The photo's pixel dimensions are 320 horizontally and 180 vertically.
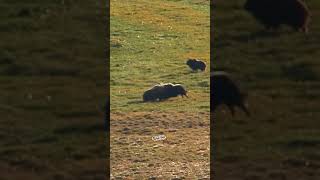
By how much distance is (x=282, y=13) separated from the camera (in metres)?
12.1

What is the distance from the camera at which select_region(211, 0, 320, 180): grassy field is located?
933 centimetres

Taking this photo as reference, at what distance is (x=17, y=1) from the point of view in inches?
555

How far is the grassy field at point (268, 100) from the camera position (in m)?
9.33

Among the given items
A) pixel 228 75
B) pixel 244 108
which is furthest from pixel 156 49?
pixel 244 108

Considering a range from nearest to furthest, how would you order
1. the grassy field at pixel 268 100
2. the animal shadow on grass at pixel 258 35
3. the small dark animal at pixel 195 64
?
the grassy field at pixel 268 100, the small dark animal at pixel 195 64, the animal shadow on grass at pixel 258 35

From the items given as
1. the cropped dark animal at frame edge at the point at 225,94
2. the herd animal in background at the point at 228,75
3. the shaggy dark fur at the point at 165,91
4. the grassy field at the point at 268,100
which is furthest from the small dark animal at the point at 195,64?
the cropped dark animal at frame edge at the point at 225,94

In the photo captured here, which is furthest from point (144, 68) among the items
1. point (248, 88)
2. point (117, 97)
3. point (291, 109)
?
point (291, 109)

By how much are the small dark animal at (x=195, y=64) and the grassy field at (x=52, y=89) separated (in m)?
1.65

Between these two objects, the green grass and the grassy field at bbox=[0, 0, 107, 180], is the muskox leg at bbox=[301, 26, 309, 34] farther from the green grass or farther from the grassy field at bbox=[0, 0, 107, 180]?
the grassy field at bbox=[0, 0, 107, 180]

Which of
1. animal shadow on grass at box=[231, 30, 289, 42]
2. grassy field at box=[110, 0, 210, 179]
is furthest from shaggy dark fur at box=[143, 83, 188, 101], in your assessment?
animal shadow on grass at box=[231, 30, 289, 42]

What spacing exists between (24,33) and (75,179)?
490 centimetres

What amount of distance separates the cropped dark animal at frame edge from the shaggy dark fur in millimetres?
705

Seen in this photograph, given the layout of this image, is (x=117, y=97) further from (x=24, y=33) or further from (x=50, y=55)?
(x=24, y=33)

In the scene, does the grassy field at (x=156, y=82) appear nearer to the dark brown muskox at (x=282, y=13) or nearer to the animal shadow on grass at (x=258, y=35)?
the animal shadow on grass at (x=258, y=35)
